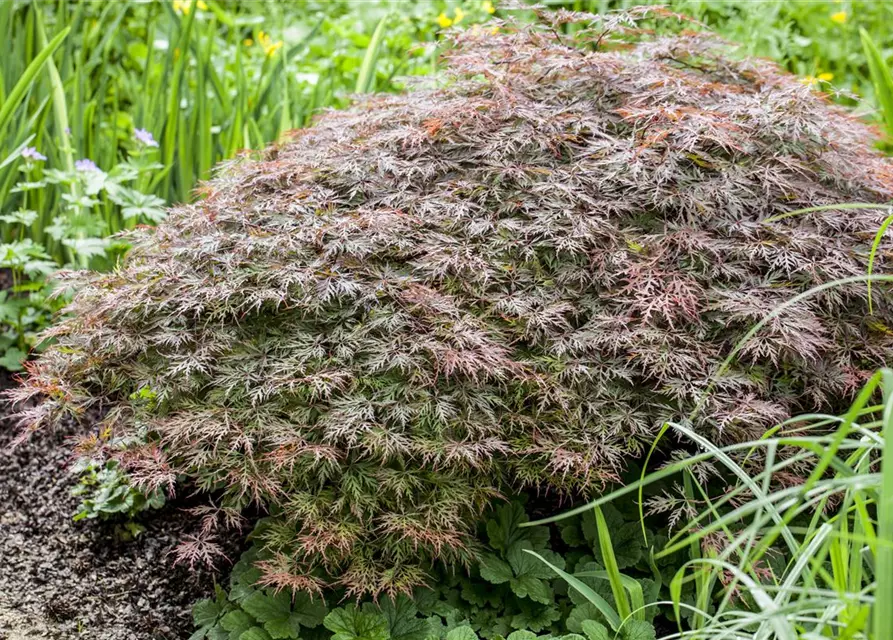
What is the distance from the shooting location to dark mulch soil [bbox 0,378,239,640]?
6.41 ft

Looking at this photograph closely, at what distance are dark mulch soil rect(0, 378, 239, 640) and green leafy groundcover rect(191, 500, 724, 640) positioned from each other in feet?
0.50

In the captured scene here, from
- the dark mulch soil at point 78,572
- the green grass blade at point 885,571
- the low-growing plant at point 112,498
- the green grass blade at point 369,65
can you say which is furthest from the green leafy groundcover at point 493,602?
the green grass blade at point 369,65

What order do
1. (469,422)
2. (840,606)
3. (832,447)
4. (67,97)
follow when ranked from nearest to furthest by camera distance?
(832,447)
(840,606)
(469,422)
(67,97)

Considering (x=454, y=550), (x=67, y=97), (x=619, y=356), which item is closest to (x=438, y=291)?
(x=619, y=356)

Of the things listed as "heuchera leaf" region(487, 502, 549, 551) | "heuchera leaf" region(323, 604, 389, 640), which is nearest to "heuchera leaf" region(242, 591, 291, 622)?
"heuchera leaf" region(323, 604, 389, 640)

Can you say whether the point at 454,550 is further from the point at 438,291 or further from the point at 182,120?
the point at 182,120

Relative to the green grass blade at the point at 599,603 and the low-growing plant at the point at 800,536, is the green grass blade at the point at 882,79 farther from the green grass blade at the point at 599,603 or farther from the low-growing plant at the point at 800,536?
the green grass blade at the point at 599,603

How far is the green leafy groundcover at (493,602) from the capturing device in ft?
5.77

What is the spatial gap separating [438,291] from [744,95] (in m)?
1.06

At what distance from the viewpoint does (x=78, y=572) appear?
2.12m

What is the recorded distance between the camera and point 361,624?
1.73 metres

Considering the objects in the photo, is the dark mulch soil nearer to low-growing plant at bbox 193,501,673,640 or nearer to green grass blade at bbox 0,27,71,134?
low-growing plant at bbox 193,501,673,640

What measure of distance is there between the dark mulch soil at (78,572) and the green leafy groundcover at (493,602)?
15 cm

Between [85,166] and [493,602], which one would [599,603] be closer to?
[493,602]
